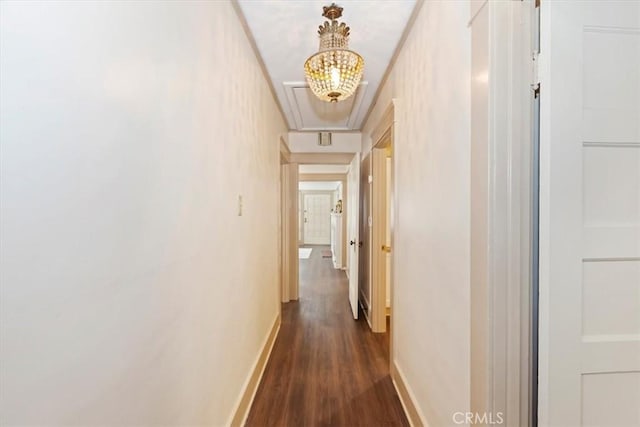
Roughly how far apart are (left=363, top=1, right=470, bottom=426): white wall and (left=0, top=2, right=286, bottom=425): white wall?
106cm

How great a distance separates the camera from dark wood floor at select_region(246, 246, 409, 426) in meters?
1.82

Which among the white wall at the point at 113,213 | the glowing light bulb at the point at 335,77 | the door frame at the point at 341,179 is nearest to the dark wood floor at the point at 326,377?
the white wall at the point at 113,213

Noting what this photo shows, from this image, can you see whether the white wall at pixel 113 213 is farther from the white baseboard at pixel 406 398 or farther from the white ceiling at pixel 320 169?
the white ceiling at pixel 320 169

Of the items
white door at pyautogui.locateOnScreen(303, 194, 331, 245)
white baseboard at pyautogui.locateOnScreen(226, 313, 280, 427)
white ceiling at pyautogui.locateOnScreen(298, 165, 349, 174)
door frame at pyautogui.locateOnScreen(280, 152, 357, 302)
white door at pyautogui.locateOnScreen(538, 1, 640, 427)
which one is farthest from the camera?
white door at pyautogui.locateOnScreen(303, 194, 331, 245)

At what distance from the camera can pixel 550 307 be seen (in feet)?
2.93

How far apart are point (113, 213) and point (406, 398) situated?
1973 millimetres

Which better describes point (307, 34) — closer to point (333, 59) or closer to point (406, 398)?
point (333, 59)

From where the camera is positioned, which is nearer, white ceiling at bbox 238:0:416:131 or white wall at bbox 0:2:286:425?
white wall at bbox 0:2:286:425

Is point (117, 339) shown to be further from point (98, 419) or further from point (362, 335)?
point (362, 335)

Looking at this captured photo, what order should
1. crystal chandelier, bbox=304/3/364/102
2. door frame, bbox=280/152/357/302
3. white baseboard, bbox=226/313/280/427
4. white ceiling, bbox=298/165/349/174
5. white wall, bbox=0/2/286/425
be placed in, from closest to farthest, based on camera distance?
1. white wall, bbox=0/2/286/425
2. crystal chandelier, bbox=304/3/364/102
3. white baseboard, bbox=226/313/280/427
4. door frame, bbox=280/152/357/302
5. white ceiling, bbox=298/165/349/174

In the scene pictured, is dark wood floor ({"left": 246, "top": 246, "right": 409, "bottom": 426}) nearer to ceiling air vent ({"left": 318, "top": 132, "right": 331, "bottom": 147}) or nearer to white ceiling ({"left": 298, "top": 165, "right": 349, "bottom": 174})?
ceiling air vent ({"left": 318, "top": 132, "right": 331, "bottom": 147})

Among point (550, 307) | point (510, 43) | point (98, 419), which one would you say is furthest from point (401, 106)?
point (98, 419)

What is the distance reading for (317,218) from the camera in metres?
10.7

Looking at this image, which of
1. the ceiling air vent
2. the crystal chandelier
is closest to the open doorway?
the ceiling air vent
